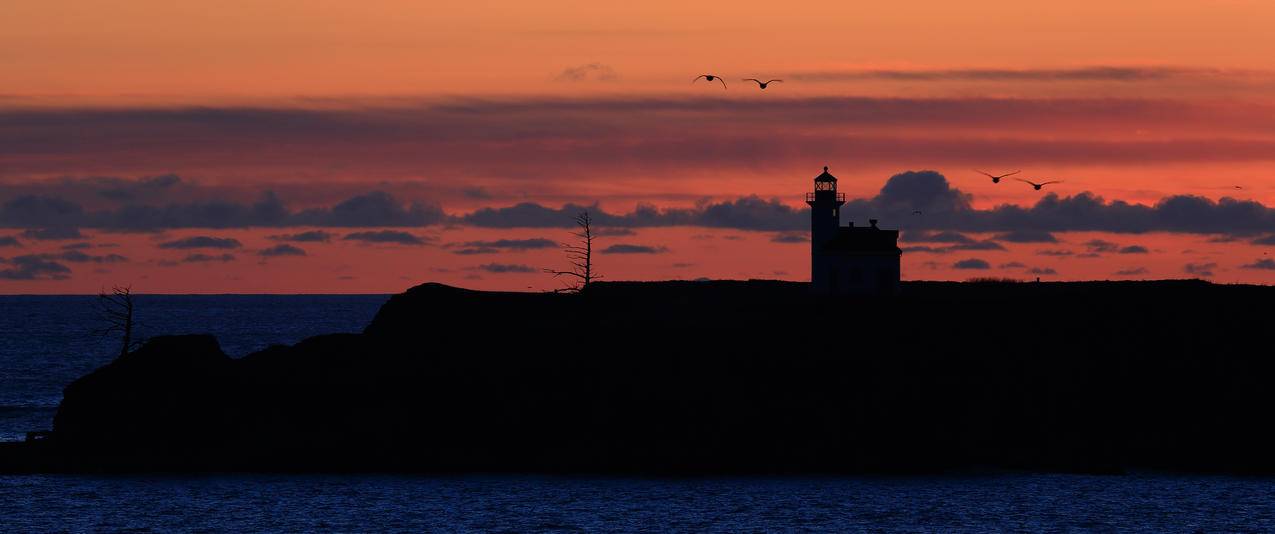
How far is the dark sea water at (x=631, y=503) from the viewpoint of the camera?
202ft

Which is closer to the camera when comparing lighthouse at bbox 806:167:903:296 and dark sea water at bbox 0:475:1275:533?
dark sea water at bbox 0:475:1275:533

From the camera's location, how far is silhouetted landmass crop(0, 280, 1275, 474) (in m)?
74.4

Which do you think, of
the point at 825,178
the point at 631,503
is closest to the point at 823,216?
the point at 825,178

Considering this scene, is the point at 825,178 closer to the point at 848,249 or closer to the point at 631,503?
the point at 848,249

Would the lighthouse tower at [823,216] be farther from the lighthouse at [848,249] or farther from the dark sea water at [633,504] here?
the dark sea water at [633,504]

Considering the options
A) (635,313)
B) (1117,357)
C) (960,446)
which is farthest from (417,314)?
(1117,357)

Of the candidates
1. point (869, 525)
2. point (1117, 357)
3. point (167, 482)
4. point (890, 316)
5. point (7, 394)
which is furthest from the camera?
point (7, 394)

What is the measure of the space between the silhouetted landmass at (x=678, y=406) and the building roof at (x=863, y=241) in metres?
9.01

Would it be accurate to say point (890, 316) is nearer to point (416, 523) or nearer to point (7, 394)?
point (416, 523)

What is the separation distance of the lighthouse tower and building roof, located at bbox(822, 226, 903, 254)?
0.42m

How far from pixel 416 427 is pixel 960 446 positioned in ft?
82.3

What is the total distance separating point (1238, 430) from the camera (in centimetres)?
7544

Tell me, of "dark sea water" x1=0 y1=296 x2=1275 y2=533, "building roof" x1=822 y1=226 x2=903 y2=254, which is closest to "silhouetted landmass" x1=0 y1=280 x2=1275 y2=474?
"dark sea water" x1=0 y1=296 x2=1275 y2=533

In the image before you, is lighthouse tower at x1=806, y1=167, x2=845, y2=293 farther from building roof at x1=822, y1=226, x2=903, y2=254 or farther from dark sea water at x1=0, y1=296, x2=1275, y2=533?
dark sea water at x1=0, y1=296, x2=1275, y2=533
